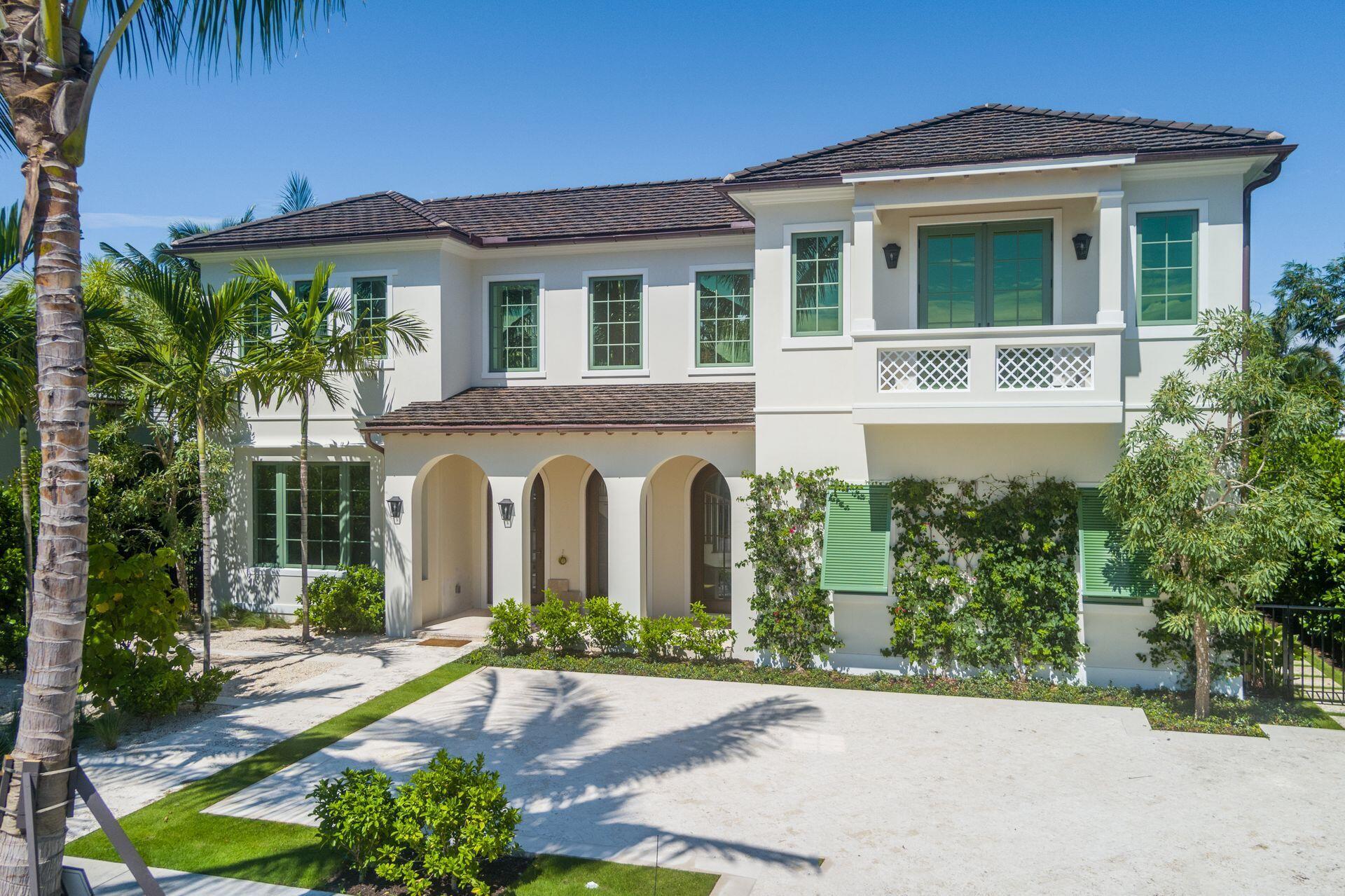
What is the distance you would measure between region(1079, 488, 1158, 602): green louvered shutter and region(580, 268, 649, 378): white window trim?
333 inches

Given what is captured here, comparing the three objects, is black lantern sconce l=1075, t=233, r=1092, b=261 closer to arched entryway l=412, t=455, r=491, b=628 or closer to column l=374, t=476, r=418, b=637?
arched entryway l=412, t=455, r=491, b=628

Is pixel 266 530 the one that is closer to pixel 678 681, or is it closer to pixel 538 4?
pixel 678 681

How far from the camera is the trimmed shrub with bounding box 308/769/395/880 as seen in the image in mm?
6996

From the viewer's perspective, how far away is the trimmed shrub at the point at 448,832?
22.3 ft

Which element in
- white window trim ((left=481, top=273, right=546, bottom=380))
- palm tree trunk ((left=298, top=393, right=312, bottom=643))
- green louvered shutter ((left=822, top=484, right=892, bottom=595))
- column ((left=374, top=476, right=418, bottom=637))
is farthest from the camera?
white window trim ((left=481, top=273, right=546, bottom=380))

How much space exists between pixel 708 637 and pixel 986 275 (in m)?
7.23

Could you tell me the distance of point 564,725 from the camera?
11.6 m

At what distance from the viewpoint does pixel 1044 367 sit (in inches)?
504

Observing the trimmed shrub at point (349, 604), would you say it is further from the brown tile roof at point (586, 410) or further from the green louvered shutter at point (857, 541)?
the green louvered shutter at point (857, 541)

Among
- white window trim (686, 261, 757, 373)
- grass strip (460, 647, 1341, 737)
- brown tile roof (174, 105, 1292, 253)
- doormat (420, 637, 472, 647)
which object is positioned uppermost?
brown tile roof (174, 105, 1292, 253)

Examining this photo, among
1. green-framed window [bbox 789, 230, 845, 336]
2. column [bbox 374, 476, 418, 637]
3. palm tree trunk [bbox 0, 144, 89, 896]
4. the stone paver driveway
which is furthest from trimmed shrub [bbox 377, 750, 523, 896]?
column [bbox 374, 476, 418, 637]

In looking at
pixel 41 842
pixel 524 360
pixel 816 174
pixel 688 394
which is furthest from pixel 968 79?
pixel 41 842

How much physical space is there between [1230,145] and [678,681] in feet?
35.6

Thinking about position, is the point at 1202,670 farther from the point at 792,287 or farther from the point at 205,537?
the point at 205,537
